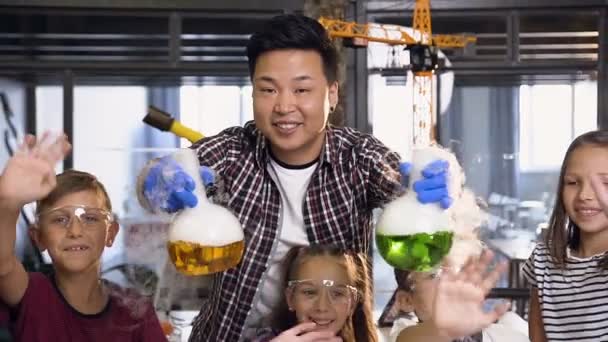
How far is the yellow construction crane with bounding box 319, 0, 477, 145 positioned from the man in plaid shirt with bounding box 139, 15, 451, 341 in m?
1.69

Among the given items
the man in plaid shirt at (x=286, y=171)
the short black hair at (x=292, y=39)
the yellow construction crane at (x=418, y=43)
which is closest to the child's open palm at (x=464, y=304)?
the man in plaid shirt at (x=286, y=171)

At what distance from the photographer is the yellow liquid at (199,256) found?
63.0 inches

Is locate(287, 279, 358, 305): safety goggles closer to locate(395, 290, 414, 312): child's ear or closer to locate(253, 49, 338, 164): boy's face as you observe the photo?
locate(395, 290, 414, 312): child's ear

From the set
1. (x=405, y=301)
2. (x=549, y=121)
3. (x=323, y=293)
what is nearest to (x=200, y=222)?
(x=323, y=293)

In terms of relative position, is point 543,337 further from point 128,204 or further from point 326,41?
point 128,204

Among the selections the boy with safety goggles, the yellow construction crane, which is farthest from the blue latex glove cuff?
the yellow construction crane

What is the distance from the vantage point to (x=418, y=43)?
370cm

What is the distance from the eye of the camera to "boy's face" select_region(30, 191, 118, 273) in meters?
1.73

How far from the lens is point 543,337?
2.03 metres

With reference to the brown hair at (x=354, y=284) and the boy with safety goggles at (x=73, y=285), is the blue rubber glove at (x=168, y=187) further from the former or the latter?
the brown hair at (x=354, y=284)

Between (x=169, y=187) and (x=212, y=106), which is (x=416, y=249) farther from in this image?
(x=212, y=106)

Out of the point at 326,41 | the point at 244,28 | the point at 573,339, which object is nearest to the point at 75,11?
the point at 244,28

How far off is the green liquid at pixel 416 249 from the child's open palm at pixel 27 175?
0.57 metres

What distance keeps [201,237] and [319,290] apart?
372 mm
